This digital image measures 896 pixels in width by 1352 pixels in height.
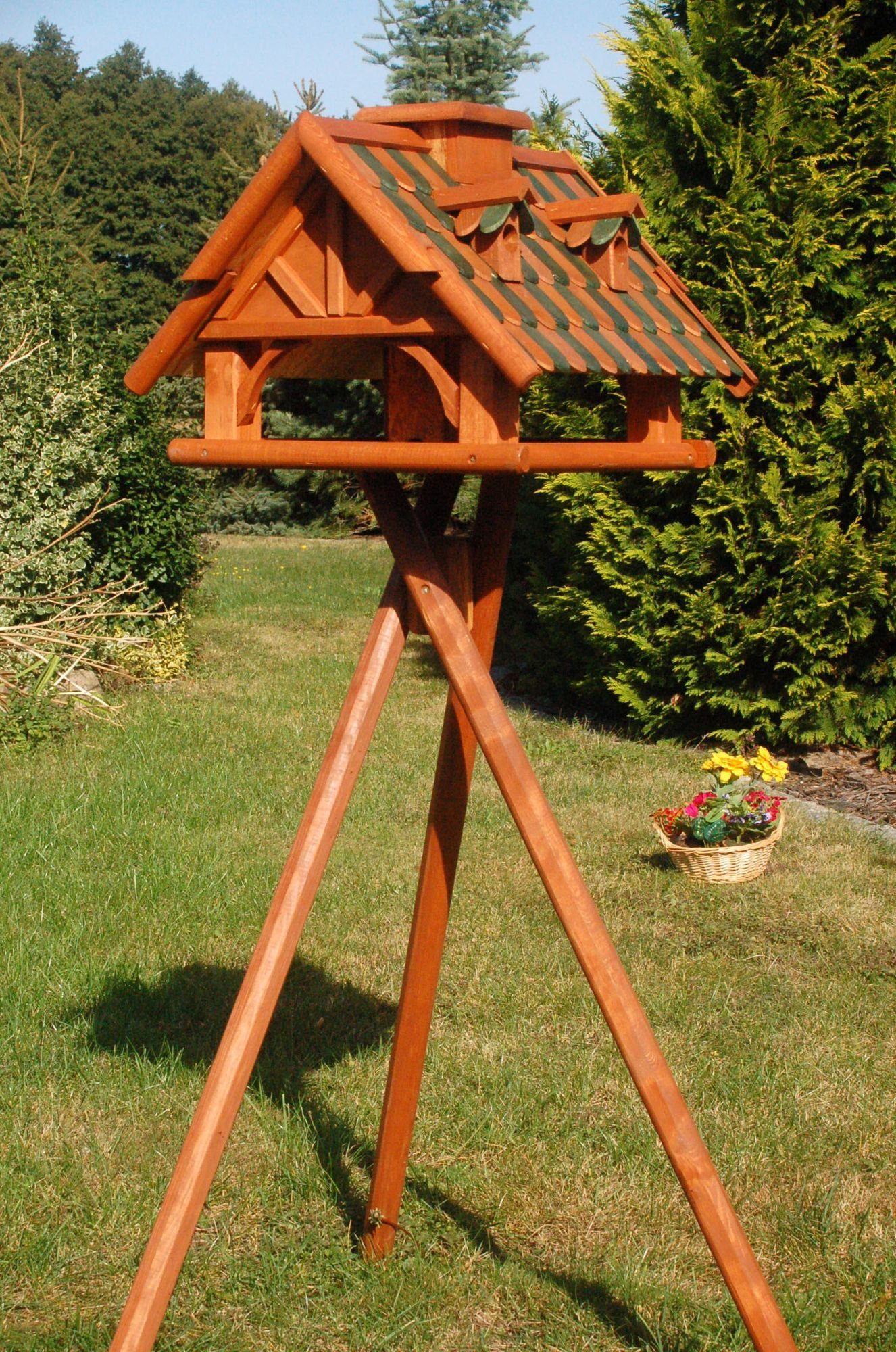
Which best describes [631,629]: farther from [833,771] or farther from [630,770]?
[833,771]

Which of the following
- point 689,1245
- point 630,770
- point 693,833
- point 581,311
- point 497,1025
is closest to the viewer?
point 581,311

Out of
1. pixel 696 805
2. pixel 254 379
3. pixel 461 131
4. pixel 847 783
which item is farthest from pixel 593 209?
pixel 847 783

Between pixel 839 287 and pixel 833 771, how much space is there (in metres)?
2.35

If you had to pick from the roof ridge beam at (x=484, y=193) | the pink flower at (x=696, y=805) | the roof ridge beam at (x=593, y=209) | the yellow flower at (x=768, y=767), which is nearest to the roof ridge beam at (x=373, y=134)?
the roof ridge beam at (x=484, y=193)

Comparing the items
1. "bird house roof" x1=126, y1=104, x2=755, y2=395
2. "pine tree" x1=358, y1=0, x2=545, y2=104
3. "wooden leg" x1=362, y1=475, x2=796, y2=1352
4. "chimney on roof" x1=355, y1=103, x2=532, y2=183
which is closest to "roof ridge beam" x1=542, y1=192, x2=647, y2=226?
"bird house roof" x1=126, y1=104, x2=755, y2=395

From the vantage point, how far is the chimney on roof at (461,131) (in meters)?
2.13

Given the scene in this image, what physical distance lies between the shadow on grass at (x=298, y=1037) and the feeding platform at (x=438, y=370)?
1.02m

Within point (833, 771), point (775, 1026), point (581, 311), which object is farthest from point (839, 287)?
point (581, 311)

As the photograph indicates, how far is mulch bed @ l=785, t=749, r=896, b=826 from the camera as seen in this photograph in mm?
6020

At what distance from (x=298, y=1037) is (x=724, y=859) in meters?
Answer: 1.93

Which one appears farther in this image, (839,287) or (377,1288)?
(839,287)

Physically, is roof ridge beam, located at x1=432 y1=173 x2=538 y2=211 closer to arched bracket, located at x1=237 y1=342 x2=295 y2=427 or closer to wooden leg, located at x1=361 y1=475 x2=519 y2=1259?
arched bracket, located at x1=237 y1=342 x2=295 y2=427

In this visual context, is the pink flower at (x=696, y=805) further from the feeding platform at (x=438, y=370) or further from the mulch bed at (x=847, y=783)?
the feeding platform at (x=438, y=370)

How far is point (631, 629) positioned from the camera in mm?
6680
